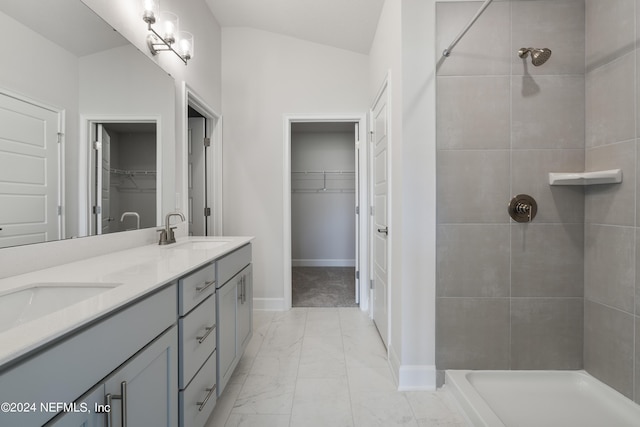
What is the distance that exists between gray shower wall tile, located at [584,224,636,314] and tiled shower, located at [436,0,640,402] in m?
0.01

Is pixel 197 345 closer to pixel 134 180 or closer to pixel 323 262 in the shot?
pixel 134 180

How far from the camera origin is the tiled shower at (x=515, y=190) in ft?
5.66

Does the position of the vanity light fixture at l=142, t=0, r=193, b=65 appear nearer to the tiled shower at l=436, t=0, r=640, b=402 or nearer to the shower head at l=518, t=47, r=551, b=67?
the tiled shower at l=436, t=0, r=640, b=402

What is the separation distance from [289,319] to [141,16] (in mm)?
2559

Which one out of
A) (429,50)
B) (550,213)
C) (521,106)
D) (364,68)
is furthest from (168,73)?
(550,213)

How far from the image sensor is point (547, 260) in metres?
1.76

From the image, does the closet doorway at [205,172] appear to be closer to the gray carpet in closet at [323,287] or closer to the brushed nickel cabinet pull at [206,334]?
the gray carpet in closet at [323,287]

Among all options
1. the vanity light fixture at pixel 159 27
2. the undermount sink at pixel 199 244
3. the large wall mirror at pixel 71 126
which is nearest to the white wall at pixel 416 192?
the undermount sink at pixel 199 244

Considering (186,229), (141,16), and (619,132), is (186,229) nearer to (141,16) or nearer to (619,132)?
(141,16)

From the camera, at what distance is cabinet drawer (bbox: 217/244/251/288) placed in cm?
156

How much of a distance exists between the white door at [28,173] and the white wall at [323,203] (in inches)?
161

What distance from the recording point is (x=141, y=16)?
172 centimetres

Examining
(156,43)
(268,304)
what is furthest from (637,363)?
(156,43)

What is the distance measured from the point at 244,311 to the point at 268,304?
1.14 m
